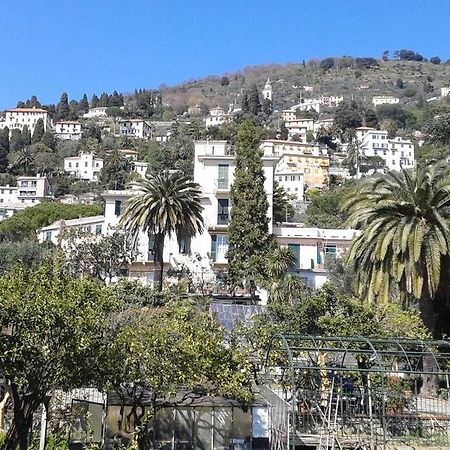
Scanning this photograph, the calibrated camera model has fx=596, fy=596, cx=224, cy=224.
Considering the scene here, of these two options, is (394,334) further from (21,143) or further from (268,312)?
(21,143)

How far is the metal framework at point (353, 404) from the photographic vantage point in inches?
671

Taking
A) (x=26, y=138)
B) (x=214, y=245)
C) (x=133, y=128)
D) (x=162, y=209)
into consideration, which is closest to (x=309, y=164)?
(x=133, y=128)

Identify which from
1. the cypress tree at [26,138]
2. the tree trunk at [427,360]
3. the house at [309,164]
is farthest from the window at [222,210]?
the cypress tree at [26,138]

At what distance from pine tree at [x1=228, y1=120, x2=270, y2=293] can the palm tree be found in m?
4.45

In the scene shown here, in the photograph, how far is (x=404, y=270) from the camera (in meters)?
24.6

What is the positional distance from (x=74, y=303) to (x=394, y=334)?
15.1 metres

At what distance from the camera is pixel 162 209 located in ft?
127

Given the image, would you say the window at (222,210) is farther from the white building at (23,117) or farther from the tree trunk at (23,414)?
the white building at (23,117)

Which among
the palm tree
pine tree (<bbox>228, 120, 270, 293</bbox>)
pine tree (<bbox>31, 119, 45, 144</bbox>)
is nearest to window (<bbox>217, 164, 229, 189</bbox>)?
pine tree (<bbox>228, 120, 270, 293</bbox>)

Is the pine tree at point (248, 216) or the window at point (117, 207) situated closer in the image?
the pine tree at point (248, 216)

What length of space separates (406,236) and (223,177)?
89.2ft

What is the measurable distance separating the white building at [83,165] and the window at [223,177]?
89774mm

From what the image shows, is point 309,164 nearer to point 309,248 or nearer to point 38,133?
point 38,133

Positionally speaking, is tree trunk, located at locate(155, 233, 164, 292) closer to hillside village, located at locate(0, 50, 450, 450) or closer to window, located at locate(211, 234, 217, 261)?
hillside village, located at locate(0, 50, 450, 450)
